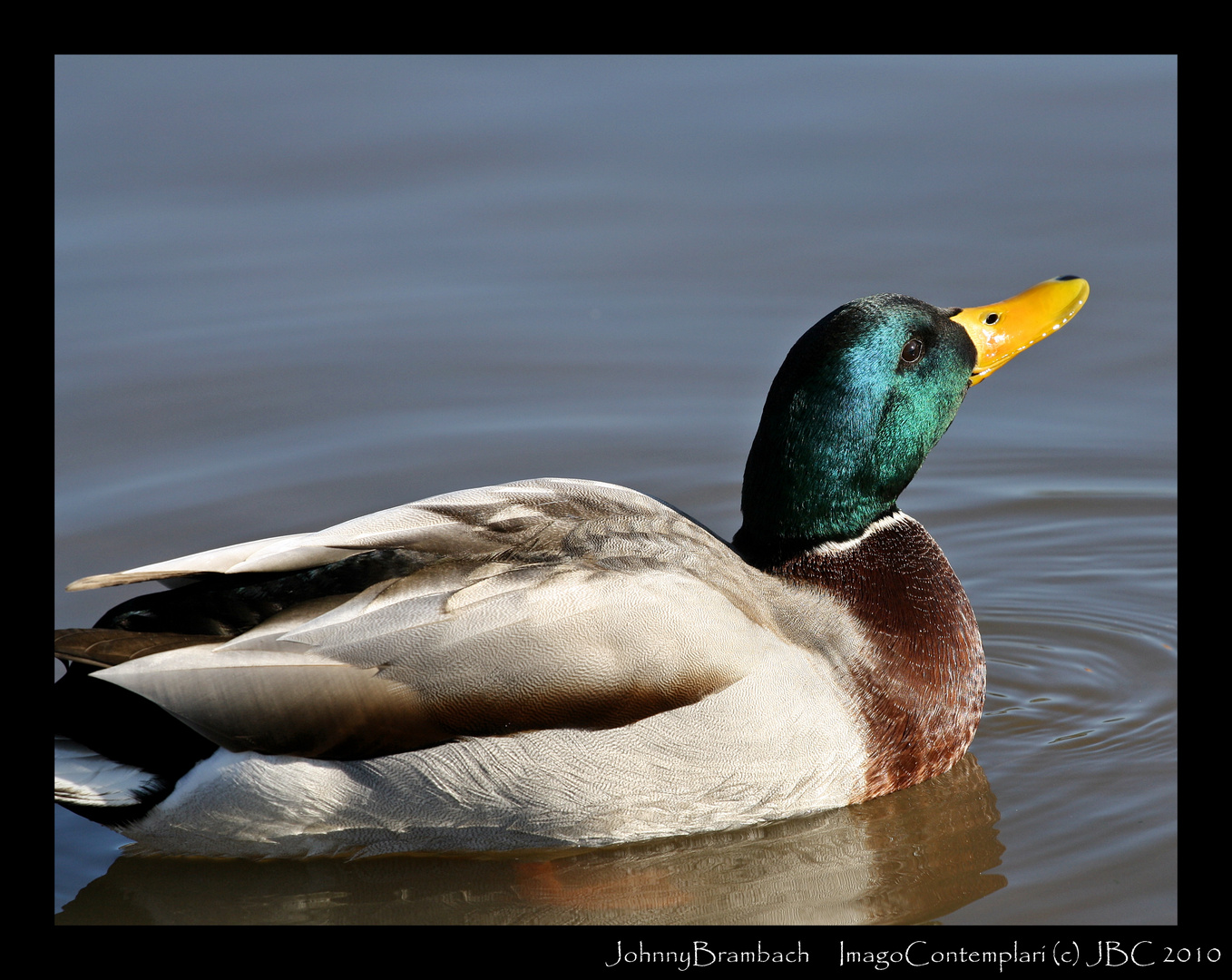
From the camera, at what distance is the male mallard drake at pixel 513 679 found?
4.62 meters

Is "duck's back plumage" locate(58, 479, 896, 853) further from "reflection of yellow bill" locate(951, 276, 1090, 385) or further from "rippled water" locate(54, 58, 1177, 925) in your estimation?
"reflection of yellow bill" locate(951, 276, 1090, 385)

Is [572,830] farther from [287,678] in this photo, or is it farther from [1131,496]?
[1131,496]

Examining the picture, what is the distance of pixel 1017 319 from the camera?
5.75 meters

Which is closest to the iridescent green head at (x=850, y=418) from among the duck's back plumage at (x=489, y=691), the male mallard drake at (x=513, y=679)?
the male mallard drake at (x=513, y=679)

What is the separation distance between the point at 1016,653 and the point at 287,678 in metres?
3.01

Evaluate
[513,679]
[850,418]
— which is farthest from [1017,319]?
[513,679]

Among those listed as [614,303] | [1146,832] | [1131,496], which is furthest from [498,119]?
[1146,832]

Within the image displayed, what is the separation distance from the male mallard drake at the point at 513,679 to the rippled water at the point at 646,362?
274 millimetres

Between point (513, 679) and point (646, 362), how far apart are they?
12.3 ft

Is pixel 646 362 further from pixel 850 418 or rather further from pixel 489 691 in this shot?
pixel 489 691

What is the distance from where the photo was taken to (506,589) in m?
4.77

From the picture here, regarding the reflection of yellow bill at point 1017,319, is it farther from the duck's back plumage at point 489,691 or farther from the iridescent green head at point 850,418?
the duck's back plumage at point 489,691

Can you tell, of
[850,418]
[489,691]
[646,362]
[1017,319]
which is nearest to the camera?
[489,691]

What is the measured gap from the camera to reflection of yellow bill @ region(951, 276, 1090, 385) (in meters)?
5.68
